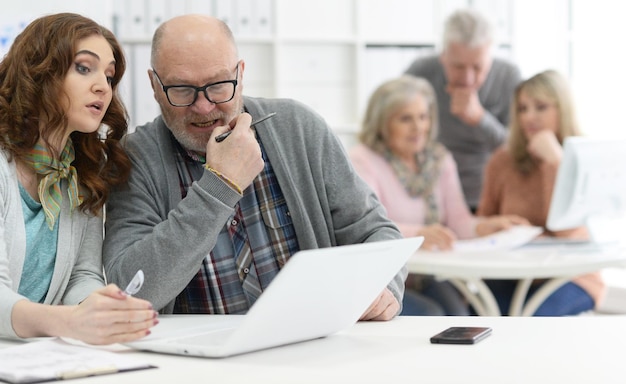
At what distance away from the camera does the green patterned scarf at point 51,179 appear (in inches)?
61.0

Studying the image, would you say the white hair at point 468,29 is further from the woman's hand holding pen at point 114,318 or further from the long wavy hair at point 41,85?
the woman's hand holding pen at point 114,318

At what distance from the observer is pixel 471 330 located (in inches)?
52.3

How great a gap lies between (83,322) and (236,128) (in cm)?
50

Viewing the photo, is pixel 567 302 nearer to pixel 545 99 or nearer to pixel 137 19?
pixel 545 99

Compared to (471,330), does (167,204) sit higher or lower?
higher

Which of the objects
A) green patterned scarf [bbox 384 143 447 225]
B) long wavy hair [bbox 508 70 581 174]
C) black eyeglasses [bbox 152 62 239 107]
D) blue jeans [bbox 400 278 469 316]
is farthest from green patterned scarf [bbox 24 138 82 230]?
long wavy hair [bbox 508 70 581 174]

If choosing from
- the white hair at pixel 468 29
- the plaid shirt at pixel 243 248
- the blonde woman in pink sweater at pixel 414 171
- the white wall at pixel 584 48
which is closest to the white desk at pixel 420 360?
the plaid shirt at pixel 243 248

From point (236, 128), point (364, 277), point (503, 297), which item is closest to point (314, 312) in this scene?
point (364, 277)

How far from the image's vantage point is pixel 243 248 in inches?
69.9

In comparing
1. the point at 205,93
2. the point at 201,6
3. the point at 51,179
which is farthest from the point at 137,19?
the point at 51,179

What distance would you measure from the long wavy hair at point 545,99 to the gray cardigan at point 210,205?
1.99 metres

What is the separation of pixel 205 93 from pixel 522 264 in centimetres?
156

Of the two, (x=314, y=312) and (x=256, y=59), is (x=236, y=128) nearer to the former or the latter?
(x=314, y=312)

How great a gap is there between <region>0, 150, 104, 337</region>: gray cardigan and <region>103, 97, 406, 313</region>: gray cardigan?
0.11ft
